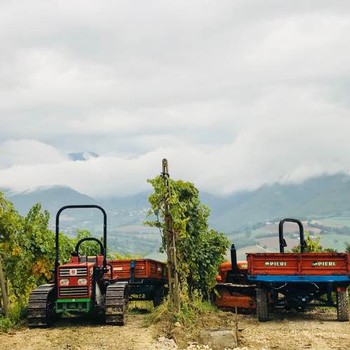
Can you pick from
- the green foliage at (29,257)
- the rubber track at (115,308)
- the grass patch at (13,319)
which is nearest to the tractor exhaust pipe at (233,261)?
the rubber track at (115,308)

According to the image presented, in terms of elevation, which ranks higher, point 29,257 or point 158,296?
point 29,257

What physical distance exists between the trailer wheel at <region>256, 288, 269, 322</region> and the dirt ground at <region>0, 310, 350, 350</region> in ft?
1.07

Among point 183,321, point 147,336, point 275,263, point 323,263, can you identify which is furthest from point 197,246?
point 147,336

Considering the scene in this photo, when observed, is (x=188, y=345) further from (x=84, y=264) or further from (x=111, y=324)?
(x=84, y=264)

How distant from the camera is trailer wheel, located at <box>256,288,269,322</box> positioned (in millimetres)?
17953

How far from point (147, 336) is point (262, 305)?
488cm

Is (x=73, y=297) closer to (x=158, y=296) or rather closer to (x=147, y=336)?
(x=147, y=336)

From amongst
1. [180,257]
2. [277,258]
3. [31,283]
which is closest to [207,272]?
[180,257]

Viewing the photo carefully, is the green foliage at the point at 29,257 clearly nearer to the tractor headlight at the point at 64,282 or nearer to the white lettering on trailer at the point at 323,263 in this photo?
the tractor headlight at the point at 64,282

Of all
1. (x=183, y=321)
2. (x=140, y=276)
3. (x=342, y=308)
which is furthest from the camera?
(x=140, y=276)

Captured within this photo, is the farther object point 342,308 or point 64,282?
point 342,308

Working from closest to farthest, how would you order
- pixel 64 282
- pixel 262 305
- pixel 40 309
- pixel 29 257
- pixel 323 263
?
1. pixel 40 309
2. pixel 64 282
3. pixel 323 263
4. pixel 262 305
5. pixel 29 257

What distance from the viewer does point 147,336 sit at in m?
14.4

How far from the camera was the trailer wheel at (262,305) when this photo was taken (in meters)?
18.0
